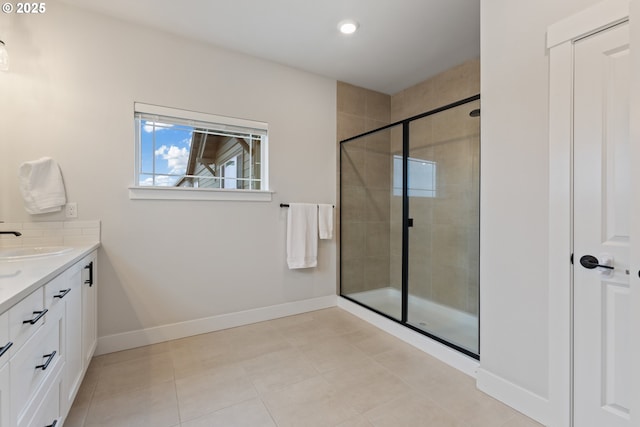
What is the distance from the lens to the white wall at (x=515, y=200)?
1490 millimetres

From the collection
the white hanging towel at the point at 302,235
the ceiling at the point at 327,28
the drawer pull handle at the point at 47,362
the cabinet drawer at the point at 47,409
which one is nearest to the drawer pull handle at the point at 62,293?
the drawer pull handle at the point at 47,362

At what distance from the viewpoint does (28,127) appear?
1.98 m

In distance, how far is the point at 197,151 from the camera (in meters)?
2.64

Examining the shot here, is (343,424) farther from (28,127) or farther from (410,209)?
(28,127)

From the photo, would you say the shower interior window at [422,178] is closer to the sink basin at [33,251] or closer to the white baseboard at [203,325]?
the white baseboard at [203,325]

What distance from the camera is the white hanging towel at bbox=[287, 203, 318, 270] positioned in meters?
2.95

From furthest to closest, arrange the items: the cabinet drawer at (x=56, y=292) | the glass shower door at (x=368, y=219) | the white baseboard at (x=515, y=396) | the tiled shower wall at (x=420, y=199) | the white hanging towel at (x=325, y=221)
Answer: the glass shower door at (x=368, y=219) → the white hanging towel at (x=325, y=221) → the tiled shower wall at (x=420, y=199) → the white baseboard at (x=515, y=396) → the cabinet drawer at (x=56, y=292)

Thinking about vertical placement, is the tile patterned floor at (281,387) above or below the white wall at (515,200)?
below

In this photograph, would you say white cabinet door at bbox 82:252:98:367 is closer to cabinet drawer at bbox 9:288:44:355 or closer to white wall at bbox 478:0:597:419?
cabinet drawer at bbox 9:288:44:355

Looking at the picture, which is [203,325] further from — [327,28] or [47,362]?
[327,28]

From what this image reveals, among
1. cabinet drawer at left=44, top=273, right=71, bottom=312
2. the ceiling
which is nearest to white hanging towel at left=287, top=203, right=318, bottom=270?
the ceiling

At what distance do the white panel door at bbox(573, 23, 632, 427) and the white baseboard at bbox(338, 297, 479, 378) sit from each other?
0.62m

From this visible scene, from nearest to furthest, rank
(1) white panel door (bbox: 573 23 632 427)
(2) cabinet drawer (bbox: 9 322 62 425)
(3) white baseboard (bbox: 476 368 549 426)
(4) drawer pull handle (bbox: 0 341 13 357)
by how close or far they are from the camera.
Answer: (4) drawer pull handle (bbox: 0 341 13 357), (2) cabinet drawer (bbox: 9 322 62 425), (1) white panel door (bbox: 573 23 632 427), (3) white baseboard (bbox: 476 368 549 426)

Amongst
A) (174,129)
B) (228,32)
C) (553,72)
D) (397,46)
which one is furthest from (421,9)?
(174,129)
